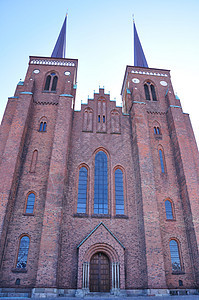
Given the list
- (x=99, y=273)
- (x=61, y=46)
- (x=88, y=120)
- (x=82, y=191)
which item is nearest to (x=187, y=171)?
(x=82, y=191)

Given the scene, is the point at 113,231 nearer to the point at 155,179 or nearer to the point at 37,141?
the point at 155,179

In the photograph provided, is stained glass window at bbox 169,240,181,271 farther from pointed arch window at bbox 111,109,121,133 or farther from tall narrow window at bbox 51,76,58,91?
tall narrow window at bbox 51,76,58,91

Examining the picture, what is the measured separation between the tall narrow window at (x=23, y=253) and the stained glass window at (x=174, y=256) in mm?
9682

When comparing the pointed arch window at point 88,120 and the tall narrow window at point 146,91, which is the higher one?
the tall narrow window at point 146,91

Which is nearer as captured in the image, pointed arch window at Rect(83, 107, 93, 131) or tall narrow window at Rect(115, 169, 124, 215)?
tall narrow window at Rect(115, 169, 124, 215)

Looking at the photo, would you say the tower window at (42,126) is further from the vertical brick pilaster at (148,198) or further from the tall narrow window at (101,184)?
the vertical brick pilaster at (148,198)

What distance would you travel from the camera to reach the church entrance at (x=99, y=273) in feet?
48.1

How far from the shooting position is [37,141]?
1916 centimetres

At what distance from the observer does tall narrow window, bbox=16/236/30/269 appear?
14.6 meters

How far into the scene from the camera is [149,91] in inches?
960

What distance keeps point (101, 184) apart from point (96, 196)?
107 centimetres

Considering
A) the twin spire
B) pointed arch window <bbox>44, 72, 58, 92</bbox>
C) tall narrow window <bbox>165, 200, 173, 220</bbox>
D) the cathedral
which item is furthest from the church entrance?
the twin spire

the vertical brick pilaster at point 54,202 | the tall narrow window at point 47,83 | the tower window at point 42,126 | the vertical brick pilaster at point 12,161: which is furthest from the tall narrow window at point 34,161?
the tall narrow window at point 47,83

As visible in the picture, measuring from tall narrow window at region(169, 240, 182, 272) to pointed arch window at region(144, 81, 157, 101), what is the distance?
13948mm
